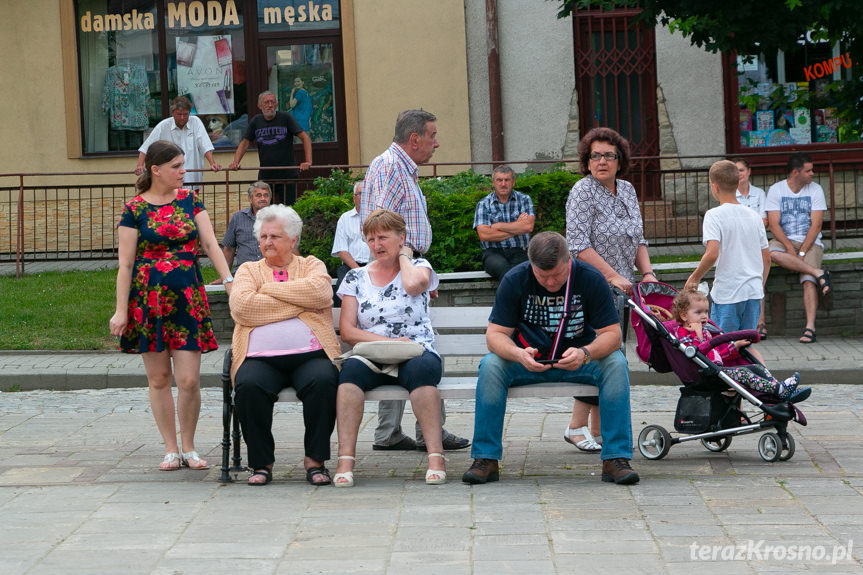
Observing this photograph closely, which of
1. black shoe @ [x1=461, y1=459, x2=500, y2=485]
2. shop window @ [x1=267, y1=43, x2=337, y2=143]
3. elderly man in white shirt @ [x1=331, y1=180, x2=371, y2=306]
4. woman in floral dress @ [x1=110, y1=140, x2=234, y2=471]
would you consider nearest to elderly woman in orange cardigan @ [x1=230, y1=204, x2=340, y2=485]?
woman in floral dress @ [x1=110, y1=140, x2=234, y2=471]

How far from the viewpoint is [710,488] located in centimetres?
611

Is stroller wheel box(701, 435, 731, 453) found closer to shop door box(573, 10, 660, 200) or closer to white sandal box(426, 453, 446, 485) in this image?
white sandal box(426, 453, 446, 485)

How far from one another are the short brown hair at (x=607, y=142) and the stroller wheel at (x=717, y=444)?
169 centimetres

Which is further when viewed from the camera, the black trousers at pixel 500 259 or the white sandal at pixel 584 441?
the black trousers at pixel 500 259

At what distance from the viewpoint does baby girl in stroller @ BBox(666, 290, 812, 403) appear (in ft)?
22.3

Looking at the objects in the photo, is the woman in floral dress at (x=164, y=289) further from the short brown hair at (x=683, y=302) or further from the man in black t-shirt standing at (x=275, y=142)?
the man in black t-shirt standing at (x=275, y=142)

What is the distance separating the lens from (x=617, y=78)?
17.1 metres

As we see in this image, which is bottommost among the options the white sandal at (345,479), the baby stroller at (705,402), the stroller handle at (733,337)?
the white sandal at (345,479)

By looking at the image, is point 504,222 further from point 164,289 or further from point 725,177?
point 164,289

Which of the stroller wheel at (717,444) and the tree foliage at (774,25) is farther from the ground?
the tree foliage at (774,25)

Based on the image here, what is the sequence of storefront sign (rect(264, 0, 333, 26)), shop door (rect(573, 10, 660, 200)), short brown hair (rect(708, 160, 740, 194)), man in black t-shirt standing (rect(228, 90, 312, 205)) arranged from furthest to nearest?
storefront sign (rect(264, 0, 333, 26)), shop door (rect(573, 10, 660, 200)), man in black t-shirt standing (rect(228, 90, 312, 205)), short brown hair (rect(708, 160, 740, 194))

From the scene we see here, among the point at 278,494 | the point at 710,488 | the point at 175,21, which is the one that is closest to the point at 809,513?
the point at 710,488

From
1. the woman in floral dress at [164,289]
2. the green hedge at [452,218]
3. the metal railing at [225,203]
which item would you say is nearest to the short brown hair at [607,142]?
the woman in floral dress at [164,289]

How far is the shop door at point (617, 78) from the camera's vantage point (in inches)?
667
